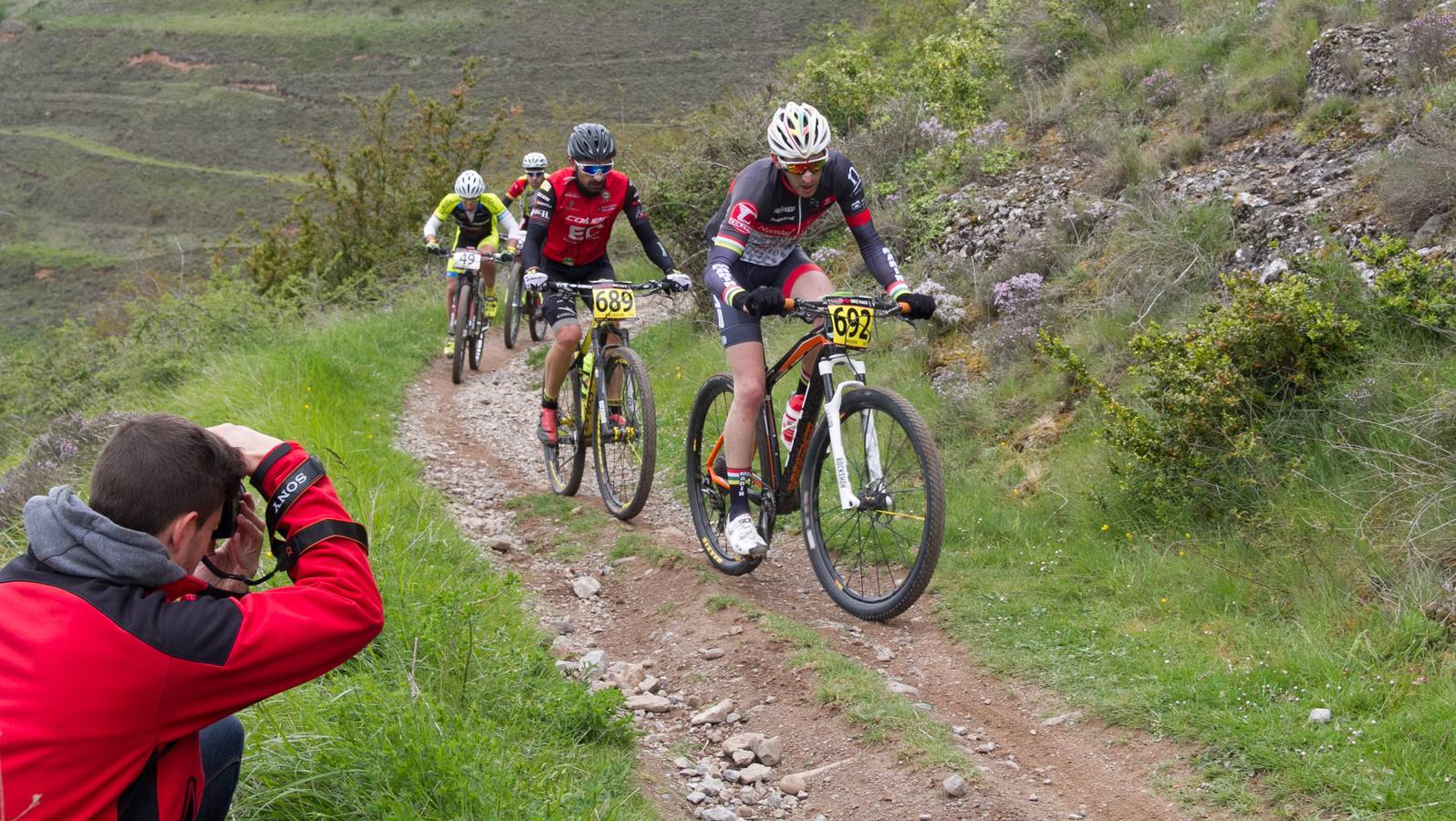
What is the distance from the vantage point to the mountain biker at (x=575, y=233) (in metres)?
7.71

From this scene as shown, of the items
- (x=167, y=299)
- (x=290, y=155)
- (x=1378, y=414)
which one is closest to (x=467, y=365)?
(x=167, y=299)

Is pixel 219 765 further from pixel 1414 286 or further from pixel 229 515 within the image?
pixel 1414 286

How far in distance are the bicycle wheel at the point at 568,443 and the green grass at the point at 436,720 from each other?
1.23 meters

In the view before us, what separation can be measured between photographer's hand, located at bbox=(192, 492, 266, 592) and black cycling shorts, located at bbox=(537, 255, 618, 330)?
500 centimetres

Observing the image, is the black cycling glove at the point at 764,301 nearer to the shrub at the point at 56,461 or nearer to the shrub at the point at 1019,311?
the shrub at the point at 1019,311

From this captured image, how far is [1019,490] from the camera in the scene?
6500 mm

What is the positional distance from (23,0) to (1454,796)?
11597 centimetres

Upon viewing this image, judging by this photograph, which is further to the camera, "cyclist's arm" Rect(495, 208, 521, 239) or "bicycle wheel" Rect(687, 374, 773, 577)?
"cyclist's arm" Rect(495, 208, 521, 239)

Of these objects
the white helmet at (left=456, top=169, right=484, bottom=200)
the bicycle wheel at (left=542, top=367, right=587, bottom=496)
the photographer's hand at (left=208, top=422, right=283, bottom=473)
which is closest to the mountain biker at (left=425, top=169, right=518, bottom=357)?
the white helmet at (left=456, top=169, right=484, bottom=200)

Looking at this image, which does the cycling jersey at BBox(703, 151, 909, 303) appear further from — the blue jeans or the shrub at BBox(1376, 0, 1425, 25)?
the shrub at BBox(1376, 0, 1425, 25)

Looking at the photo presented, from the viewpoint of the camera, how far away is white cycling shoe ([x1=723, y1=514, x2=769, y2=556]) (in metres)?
5.84

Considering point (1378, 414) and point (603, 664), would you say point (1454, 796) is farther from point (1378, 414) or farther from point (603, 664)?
point (603, 664)

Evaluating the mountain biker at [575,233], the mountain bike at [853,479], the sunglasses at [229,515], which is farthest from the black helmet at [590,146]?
the sunglasses at [229,515]

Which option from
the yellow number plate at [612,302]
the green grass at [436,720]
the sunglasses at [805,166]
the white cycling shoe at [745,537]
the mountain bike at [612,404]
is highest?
the sunglasses at [805,166]
